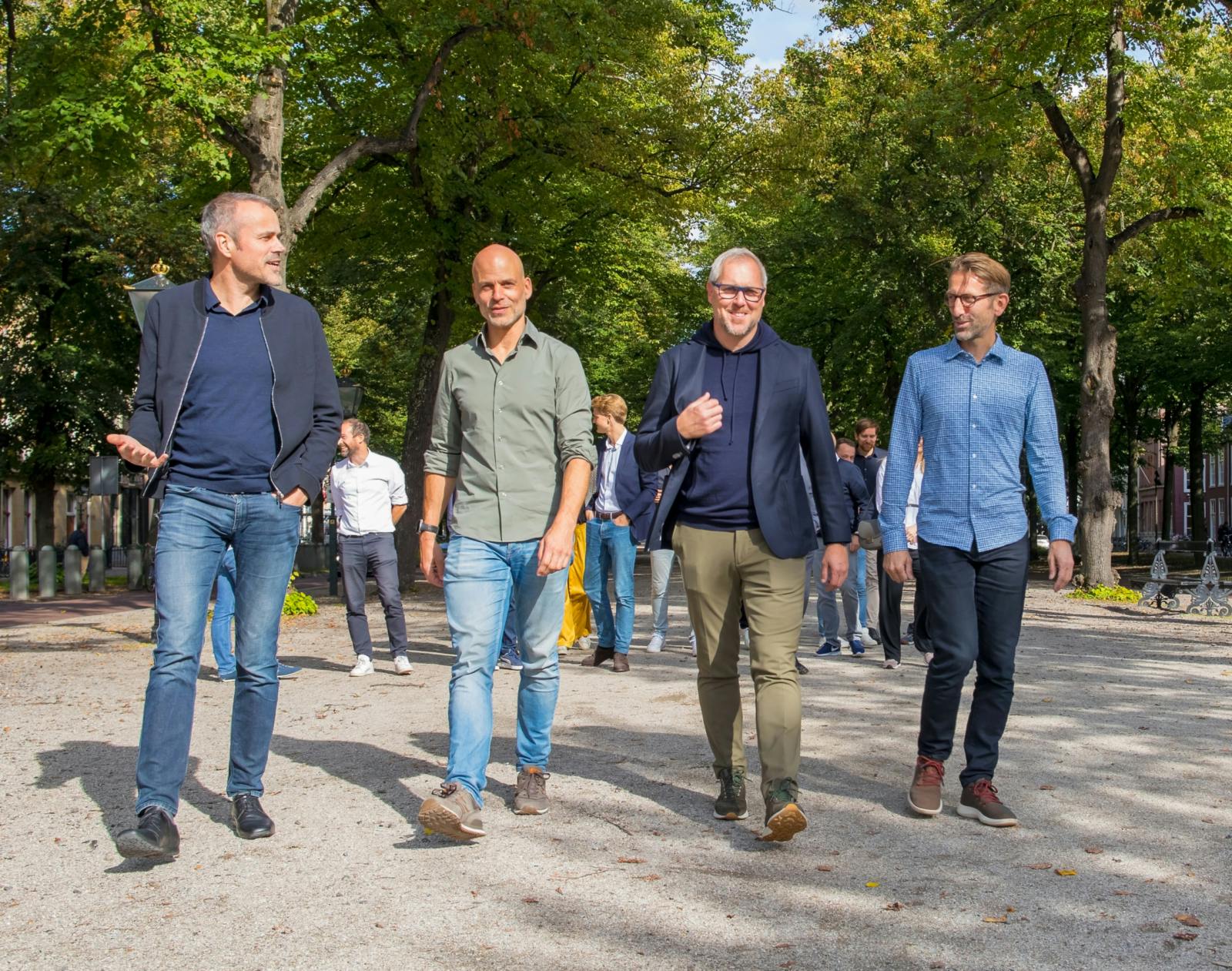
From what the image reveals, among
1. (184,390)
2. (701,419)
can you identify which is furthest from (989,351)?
(184,390)

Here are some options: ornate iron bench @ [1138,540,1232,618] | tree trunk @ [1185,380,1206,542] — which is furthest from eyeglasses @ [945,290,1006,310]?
tree trunk @ [1185,380,1206,542]

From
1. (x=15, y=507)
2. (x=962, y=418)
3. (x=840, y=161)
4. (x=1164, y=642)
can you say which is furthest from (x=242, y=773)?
(x=15, y=507)

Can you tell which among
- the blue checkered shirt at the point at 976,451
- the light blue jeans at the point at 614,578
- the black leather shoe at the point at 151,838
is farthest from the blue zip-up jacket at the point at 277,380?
the light blue jeans at the point at 614,578

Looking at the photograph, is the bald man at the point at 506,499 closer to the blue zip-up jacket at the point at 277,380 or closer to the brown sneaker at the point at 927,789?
the blue zip-up jacket at the point at 277,380

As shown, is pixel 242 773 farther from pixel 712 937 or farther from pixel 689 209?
pixel 689 209

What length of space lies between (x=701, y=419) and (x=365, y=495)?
6.29 meters

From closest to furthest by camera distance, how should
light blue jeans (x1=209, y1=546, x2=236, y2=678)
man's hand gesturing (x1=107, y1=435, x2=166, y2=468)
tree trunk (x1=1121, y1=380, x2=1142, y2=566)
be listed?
man's hand gesturing (x1=107, y1=435, x2=166, y2=468) < light blue jeans (x1=209, y1=546, x2=236, y2=678) < tree trunk (x1=1121, y1=380, x2=1142, y2=566)

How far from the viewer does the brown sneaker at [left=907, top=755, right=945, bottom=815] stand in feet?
18.1

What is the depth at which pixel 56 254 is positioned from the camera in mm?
33094

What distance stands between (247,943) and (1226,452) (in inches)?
3085

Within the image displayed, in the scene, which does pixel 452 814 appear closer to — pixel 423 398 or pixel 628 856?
pixel 628 856

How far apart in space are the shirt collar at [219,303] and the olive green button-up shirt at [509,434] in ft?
2.43

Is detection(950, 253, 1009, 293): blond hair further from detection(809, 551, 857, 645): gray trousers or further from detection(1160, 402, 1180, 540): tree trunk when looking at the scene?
detection(1160, 402, 1180, 540): tree trunk

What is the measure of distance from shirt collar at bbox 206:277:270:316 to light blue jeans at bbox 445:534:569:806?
3.79 feet
